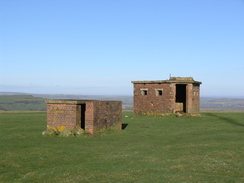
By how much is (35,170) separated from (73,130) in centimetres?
782

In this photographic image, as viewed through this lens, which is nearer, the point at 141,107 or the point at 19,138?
the point at 19,138

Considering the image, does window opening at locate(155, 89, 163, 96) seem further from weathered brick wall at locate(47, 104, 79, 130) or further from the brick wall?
weathered brick wall at locate(47, 104, 79, 130)

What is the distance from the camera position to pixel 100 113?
18.5m

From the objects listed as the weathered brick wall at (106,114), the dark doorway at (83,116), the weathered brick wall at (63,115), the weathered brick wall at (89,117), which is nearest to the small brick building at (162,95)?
the weathered brick wall at (106,114)

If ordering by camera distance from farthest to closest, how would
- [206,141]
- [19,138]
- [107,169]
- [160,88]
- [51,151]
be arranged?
[160,88] → [19,138] → [206,141] → [51,151] → [107,169]

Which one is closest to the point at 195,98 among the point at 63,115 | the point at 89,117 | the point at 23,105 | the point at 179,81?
the point at 179,81

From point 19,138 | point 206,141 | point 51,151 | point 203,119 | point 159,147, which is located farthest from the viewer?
point 203,119

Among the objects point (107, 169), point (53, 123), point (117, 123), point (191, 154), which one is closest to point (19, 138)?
point (53, 123)

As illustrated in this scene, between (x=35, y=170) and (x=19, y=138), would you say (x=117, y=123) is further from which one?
(x=35, y=170)

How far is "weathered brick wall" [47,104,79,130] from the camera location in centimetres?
1773

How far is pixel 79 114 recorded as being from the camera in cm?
1808

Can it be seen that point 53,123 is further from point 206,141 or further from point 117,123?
point 206,141

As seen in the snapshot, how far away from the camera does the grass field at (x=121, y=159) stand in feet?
29.1

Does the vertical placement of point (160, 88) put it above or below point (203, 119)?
above
